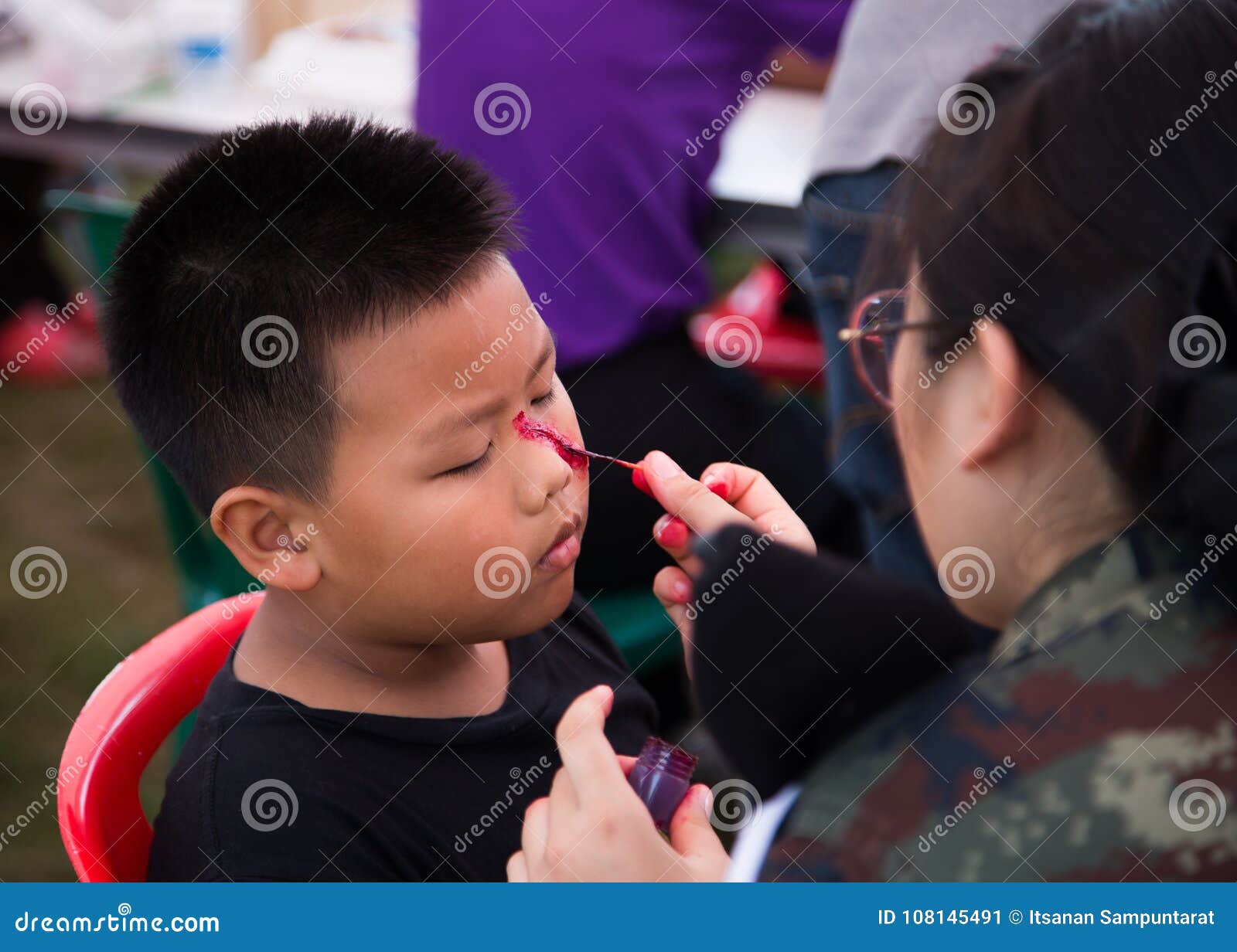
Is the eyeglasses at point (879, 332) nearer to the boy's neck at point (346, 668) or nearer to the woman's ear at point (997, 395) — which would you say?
the woman's ear at point (997, 395)

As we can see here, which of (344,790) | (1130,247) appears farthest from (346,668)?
(1130,247)

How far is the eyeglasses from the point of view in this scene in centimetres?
98

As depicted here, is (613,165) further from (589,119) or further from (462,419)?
(462,419)

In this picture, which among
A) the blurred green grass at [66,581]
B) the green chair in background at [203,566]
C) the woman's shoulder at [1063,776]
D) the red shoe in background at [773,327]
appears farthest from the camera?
the red shoe in background at [773,327]

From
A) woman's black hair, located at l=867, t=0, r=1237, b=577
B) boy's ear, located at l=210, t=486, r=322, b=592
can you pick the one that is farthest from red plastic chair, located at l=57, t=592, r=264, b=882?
woman's black hair, located at l=867, t=0, r=1237, b=577

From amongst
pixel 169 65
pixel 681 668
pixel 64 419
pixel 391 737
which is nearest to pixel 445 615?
pixel 391 737

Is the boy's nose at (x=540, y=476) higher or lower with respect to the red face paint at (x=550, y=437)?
lower

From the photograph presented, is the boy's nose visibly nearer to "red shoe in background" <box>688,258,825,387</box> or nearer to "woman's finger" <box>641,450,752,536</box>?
"woman's finger" <box>641,450,752,536</box>

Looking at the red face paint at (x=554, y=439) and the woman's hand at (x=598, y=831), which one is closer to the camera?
the woman's hand at (x=598, y=831)

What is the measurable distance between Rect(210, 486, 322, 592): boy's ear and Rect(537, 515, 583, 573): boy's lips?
0.65 feet

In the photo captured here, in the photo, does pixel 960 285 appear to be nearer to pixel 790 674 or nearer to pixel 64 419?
pixel 790 674

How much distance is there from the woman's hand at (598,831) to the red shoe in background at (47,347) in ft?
10.2

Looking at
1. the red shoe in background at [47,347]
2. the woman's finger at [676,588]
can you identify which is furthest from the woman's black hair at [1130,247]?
the red shoe in background at [47,347]

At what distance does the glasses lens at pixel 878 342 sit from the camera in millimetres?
996
